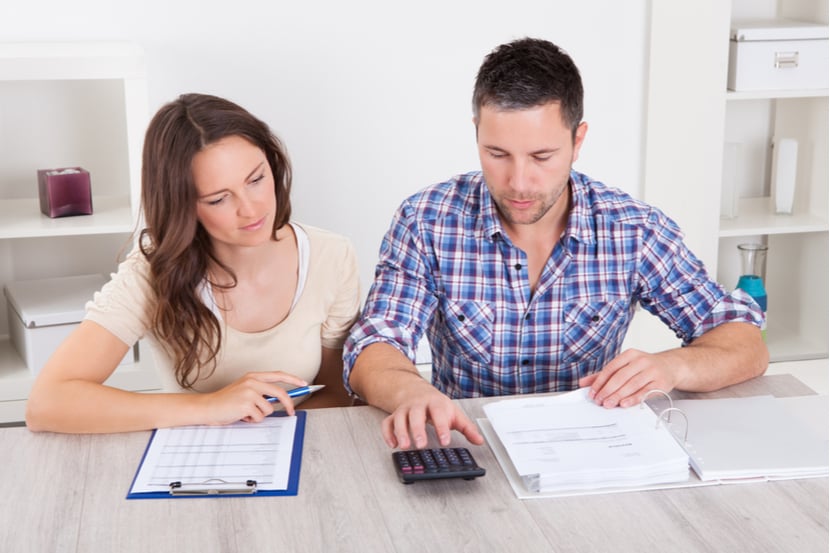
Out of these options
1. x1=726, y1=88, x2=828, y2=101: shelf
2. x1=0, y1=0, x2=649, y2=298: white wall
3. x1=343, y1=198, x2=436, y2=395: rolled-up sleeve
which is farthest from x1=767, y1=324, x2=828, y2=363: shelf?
x1=343, y1=198, x2=436, y2=395: rolled-up sleeve

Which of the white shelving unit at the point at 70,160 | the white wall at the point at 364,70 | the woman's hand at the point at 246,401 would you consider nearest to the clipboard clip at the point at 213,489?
the woman's hand at the point at 246,401

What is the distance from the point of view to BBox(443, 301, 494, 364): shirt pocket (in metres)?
1.94

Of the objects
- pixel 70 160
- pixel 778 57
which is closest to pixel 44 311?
pixel 70 160

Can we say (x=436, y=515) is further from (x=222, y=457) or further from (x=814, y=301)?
(x=814, y=301)

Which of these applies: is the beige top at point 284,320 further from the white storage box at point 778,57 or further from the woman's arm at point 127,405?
the white storage box at point 778,57

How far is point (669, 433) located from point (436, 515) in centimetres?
39

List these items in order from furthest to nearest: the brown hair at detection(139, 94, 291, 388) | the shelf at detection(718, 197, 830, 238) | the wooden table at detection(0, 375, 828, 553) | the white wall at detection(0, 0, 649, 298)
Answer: the shelf at detection(718, 197, 830, 238) → the white wall at detection(0, 0, 649, 298) → the brown hair at detection(139, 94, 291, 388) → the wooden table at detection(0, 375, 828, 553)

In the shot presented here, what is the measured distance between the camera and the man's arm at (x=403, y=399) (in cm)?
148

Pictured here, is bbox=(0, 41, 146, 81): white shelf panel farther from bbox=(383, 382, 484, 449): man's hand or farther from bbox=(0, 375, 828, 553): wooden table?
bbox=(383, 382, 484, 449): man's hand

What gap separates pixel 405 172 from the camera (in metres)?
3.14

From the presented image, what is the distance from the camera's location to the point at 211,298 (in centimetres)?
183

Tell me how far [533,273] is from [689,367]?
365mm

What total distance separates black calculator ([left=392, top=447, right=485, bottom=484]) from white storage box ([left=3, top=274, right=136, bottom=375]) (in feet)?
4.95

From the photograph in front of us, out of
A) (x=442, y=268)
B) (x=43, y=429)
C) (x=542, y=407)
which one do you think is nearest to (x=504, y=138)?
(x=442, y=268)
